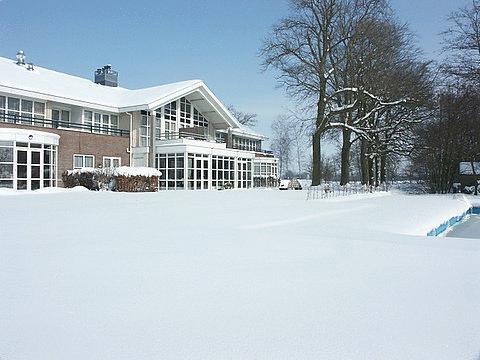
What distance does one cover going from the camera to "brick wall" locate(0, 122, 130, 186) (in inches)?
845

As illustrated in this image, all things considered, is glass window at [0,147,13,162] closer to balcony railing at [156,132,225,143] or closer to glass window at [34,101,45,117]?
glass window at [34,101,45,117]

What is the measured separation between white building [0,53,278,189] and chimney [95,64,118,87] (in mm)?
82

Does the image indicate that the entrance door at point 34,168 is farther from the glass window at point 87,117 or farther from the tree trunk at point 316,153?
the tree trunk at point 316,153

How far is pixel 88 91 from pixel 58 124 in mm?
4959

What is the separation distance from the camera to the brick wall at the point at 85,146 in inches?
845

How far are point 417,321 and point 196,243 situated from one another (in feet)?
11.8

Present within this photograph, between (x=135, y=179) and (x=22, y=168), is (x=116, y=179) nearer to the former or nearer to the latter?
(x=135, y=179)

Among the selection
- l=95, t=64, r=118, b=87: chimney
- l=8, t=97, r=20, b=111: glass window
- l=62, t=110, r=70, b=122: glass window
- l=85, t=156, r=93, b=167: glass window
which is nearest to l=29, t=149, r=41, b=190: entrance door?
l=8, t=97, r=20, b=111: glass window

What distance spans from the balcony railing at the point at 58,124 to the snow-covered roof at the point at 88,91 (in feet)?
4.15

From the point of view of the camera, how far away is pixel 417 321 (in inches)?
120

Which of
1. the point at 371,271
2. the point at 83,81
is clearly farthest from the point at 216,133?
the point at 371,271

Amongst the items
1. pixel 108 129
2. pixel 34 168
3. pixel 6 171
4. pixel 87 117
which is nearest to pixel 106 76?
pixel 87 117

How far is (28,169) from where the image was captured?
1903cm

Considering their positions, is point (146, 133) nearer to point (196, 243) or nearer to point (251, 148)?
point (251, 148)
